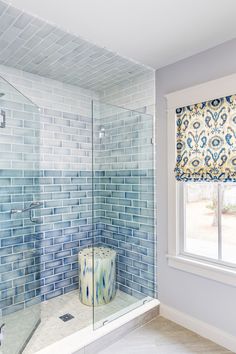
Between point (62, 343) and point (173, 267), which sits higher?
point (173, 267)

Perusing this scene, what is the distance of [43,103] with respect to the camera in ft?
9.29

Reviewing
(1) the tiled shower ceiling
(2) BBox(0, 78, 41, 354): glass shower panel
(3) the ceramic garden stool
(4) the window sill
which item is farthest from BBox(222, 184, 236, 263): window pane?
(2) BBox(0, 78, 41, 354): glass shower panel

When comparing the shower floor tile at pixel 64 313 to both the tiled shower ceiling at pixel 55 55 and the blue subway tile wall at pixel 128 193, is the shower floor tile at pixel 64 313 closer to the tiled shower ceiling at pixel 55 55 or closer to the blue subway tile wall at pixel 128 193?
the blue subway tile wall at pixel 128 193

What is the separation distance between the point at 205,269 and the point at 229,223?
450 mm

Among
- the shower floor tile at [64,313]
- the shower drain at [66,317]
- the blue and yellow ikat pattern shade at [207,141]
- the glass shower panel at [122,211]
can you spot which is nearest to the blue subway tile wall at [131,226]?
the glass shower panel at [122,211]

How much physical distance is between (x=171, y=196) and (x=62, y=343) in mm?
1544

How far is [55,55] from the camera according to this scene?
2.35 meters

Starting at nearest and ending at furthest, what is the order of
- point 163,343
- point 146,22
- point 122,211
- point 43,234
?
point 146,22 → point 163,343 → point 122,211 → point 43,234

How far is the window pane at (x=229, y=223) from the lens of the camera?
2.17 m

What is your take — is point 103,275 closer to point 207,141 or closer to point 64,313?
point 64,313

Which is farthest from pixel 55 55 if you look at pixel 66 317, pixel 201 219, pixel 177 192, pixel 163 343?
pixel 163 343

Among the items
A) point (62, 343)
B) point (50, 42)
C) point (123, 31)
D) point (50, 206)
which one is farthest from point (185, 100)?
point (62, 343)

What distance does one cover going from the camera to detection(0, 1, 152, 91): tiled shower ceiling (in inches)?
75.2

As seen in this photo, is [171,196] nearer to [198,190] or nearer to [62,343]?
[198,190]
